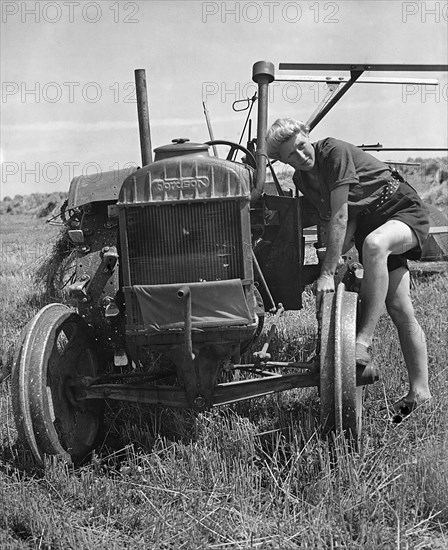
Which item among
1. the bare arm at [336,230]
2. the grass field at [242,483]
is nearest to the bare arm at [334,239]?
the bare arm at [336,230]

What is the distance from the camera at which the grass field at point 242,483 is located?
2.83m

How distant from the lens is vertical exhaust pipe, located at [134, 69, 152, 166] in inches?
→ 170

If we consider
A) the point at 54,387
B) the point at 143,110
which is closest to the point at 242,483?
the point at 54,387

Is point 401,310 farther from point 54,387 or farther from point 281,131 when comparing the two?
point 54,387

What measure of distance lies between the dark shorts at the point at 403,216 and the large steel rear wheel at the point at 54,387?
181 centimetres

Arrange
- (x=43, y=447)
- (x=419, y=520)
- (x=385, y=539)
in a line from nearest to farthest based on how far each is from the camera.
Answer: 1. (x=385, y=539)
2. (x=419, y=520)
3. (x=43, y=447)

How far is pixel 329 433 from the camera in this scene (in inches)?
131

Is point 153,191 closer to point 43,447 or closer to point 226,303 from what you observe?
point 226,303

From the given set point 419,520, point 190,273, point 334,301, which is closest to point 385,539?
point 419,520

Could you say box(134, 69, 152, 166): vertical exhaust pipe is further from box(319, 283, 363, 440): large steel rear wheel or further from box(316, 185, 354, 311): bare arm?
box(319, 283, 363, 440): large steel rear wheel

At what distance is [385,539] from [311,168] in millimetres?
2150

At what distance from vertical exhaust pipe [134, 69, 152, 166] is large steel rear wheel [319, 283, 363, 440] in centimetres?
172

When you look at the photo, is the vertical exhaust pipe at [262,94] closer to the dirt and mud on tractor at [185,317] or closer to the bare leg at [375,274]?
the dirt and mud on tractor at [185,317]

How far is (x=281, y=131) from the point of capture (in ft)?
12.9
